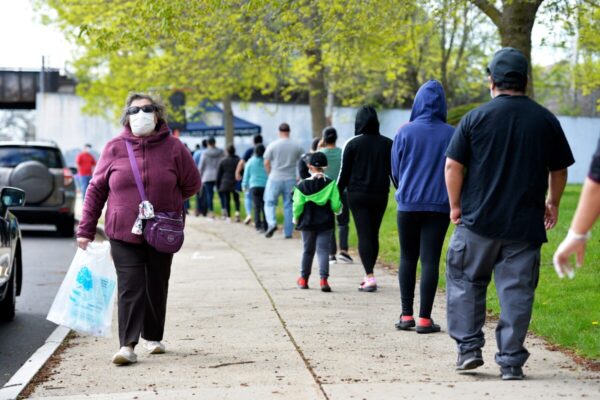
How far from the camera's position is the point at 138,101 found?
7.36 m

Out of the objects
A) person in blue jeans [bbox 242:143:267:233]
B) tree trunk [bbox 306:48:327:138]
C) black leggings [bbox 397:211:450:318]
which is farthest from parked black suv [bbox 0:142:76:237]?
black leggings [bbox 397:211:450:318]

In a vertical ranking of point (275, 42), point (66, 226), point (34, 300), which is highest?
point (275, 42)

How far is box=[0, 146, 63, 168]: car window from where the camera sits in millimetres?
19672

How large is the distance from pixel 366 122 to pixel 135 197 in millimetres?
3774

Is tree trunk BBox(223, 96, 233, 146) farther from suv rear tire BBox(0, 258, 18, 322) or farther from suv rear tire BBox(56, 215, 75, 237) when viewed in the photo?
suv rear tire BBox(0, 258, 18, 322)

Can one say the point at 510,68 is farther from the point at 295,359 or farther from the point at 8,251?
the point at 8,251

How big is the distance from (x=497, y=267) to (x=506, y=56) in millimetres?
1194

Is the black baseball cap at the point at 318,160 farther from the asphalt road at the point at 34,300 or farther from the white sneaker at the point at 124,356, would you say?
the white sneaker at the point at 124,356

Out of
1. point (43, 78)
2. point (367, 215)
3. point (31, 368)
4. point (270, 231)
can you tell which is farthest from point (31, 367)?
point (43, 78)

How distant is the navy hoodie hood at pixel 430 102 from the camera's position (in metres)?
8.27

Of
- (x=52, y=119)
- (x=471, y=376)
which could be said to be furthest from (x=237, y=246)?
(x=52, y=119)

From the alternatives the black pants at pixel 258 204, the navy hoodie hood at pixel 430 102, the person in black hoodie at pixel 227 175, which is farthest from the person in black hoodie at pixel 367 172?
the person in black hoodie at pixel 227 175

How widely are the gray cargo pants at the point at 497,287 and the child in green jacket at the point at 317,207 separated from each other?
4.20 metres

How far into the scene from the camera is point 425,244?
834 cm
